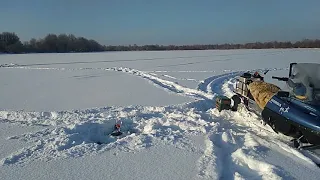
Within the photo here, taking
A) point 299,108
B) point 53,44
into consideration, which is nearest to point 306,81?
point 299,108

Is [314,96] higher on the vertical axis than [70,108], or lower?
higher

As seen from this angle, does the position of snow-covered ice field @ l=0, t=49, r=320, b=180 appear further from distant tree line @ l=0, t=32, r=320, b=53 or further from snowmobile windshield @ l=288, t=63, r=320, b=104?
distant tree line @ l=0, t=32, r=320, b=53

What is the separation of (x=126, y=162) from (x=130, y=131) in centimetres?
167

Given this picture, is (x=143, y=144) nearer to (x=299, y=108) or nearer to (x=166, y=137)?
(x=166, y=137)

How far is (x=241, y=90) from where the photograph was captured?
27.1 feet

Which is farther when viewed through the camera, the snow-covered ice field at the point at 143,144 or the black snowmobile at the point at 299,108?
the black snowmobile at the point at 299,108

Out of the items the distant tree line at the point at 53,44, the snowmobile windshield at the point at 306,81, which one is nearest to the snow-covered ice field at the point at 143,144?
the snowmobile windshield at the point at 306,81

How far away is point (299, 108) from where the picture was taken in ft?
17.5

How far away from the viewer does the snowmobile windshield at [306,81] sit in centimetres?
546

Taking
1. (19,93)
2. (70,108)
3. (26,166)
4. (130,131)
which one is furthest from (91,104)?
(26,166)

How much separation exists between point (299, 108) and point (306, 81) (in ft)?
2.38

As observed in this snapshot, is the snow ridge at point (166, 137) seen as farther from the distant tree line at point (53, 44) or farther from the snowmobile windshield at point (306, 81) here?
the distant tree line at point (53, 44)

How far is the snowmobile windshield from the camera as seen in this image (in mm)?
5457

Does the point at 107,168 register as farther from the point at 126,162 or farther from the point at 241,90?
the point at 241,90
